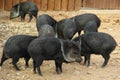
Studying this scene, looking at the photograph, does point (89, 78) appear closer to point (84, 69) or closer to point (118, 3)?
point (84, 69)

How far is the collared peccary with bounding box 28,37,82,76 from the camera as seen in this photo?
7684mm

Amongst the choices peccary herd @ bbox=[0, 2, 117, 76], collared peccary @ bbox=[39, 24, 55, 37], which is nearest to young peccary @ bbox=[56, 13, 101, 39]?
peccary herd @ bbox=[0, 2, 117, 76]

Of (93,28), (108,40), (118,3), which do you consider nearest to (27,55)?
(108,40)

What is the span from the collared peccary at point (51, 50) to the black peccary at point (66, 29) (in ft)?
7.93

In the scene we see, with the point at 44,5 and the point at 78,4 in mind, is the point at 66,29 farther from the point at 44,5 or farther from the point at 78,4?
the point at 78,4

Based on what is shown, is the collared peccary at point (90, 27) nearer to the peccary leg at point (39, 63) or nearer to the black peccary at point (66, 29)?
the black peccary at point (66, 29)

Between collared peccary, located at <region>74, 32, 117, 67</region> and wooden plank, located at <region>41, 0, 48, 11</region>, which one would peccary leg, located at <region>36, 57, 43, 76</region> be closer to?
collared peccary, located at <region>74, 32, 117, 67</region>

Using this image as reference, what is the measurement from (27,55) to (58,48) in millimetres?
779

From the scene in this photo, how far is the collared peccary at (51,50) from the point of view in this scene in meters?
7.68

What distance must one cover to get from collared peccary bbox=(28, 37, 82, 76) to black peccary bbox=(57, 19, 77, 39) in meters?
2.42

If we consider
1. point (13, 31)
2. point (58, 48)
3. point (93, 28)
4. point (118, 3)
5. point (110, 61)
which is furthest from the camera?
point (118, 3)

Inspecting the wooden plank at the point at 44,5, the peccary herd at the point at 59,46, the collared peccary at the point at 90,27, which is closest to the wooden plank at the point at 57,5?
the wooden plank at the point at 44,5

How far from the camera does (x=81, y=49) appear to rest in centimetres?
863

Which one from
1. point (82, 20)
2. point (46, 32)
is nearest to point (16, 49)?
point (46, 32)
